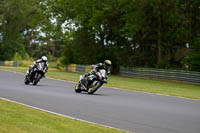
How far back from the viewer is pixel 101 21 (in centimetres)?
4741

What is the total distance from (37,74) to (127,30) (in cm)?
2400

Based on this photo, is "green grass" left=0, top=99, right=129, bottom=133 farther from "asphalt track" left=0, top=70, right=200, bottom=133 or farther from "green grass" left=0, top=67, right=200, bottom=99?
"green grass" left=0, top=67, right=200, bottom=99

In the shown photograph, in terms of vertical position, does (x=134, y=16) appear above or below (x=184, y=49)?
above

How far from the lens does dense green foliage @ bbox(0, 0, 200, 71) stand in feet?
139

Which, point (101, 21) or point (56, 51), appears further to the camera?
point (56, 51)

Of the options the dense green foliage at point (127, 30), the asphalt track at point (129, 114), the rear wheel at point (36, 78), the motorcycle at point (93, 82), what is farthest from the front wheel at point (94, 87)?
the dense green foliage at point (127, 30)

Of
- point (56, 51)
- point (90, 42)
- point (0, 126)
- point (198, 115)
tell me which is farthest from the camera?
point (56, 51)

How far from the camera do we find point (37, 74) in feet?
72.5

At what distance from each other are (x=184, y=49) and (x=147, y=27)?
408 cm

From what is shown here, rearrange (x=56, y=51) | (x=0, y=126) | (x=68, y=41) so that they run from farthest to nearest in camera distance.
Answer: (x=56, y=51) < (x=68, y=41) < (x=0, y=126)

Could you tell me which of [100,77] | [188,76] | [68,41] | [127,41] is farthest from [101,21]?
[100,77]

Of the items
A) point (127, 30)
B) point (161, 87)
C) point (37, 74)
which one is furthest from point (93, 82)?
point (127, 30)

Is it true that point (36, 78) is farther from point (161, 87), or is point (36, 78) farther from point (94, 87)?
point (161, 87)

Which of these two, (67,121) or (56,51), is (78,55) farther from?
(56,51)
